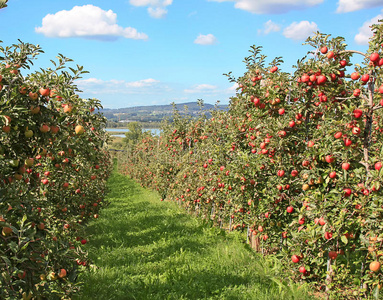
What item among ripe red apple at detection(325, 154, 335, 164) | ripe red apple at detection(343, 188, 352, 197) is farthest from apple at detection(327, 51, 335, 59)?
ripe red apple at detection(343, 188, 352, 197)

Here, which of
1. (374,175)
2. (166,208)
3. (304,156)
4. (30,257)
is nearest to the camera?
(30,257)

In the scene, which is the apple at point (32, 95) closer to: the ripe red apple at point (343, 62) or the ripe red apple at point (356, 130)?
the ripe red apple at point (356, 130)

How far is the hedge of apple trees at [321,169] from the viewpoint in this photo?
12.6 feet

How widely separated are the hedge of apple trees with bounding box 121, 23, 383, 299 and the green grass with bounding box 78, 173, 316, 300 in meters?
0.60

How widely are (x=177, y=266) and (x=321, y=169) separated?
3328 mm

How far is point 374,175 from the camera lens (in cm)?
351

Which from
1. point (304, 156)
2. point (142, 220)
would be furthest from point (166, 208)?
point (304, 156)

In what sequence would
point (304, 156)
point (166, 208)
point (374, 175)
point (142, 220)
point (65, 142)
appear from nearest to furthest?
1. point (65, 142)
2. point (374, 175)
3. point (304, 156)
4. point (142, 220)
5. point (166, 208)

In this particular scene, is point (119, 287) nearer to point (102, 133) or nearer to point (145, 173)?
point (102, 133)

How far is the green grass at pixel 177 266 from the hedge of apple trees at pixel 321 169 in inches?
23.4

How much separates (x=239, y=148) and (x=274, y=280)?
2.73 meters

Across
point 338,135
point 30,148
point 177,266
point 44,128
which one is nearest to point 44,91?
point 44,128

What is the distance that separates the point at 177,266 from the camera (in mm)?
6062

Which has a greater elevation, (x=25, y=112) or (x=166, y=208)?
(x=25, y=112)
